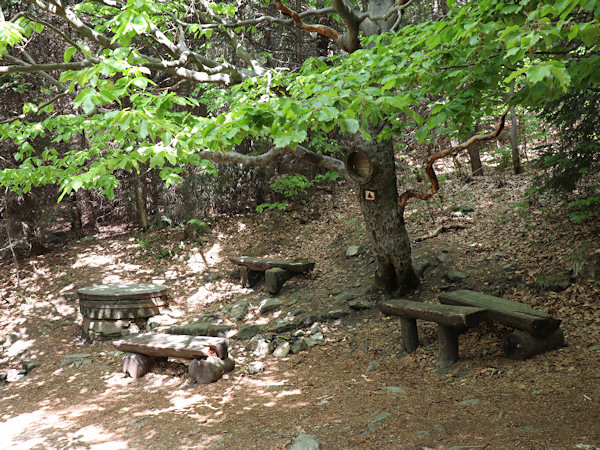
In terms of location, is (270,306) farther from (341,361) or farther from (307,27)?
(307,27)

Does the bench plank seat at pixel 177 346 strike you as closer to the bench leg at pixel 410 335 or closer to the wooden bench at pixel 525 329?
the bench leg at pixel 410 335

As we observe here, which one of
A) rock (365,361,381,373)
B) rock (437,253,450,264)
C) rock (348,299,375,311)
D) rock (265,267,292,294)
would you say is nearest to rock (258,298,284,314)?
rock (265,267,292,294)

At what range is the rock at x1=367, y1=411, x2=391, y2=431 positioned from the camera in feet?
12.3

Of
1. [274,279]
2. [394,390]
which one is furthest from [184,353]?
[274,279]

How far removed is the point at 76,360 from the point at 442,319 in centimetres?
593

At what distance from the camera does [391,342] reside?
19.3 feet

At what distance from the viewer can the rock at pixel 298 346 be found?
20.6 feet

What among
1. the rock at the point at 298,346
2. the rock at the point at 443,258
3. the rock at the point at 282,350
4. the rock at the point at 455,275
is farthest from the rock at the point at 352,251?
the rock at the point at 282,350

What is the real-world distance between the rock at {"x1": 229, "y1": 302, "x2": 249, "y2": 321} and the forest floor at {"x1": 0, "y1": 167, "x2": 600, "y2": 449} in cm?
11

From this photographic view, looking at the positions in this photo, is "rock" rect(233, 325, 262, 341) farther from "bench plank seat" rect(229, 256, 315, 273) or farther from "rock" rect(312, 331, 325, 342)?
"bench plank seat" rect(229, 256, 315, 273)

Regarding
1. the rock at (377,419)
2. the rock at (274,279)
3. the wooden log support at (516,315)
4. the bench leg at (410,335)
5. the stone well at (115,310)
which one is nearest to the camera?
the rock at (377,419)

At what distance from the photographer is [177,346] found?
5.79 metres

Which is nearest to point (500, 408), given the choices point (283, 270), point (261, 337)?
point (261, 337)

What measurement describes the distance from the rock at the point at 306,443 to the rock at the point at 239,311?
435 centimetres
